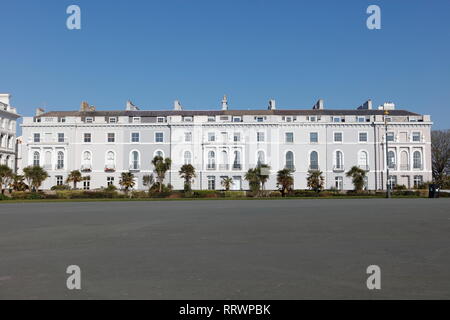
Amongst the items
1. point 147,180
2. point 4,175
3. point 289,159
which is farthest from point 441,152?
point 4,175

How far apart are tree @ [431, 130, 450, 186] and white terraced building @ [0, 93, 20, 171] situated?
75.4m

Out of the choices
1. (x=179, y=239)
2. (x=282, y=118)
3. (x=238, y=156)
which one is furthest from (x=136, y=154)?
(x=179, y=239)

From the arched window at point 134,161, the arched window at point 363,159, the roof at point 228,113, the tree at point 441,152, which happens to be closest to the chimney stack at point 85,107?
the roof at point 228,113

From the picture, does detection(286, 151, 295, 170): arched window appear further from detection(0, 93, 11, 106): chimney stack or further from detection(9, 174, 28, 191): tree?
detection(0, 93, 11, 106): chimney stack

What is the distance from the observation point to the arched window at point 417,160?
183 feet

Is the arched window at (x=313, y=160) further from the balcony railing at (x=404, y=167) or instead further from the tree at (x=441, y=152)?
the tree at (x=441, y=152)

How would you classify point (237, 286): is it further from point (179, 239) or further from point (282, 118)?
point (282, 118)

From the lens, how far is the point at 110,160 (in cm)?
5703

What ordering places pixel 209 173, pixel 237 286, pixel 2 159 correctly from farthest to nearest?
pixel 2 159 < pixel 209 173 < pixel 237 286

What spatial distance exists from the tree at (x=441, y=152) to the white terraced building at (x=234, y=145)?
35.1 ft

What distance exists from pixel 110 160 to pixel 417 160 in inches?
1887

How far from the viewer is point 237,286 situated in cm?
539
